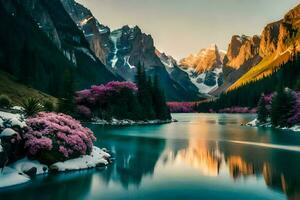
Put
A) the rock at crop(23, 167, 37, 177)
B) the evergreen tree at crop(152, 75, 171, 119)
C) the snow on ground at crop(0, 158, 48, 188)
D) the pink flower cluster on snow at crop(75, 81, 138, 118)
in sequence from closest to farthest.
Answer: the snow on ground at crop(0, 158, 48, 188), the rock at crop(23, 167, 37, 177), the pink flower cluster on snow at crop(75, 81, 138, 118), the evergreen tree at crop(152, 75, 171, 119)

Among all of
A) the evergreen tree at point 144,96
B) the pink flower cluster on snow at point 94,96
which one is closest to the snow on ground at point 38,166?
the pink flower cluster on snow at point 94,96

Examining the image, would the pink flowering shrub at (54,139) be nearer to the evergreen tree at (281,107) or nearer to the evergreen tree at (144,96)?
the evergreen tree at (281,107)

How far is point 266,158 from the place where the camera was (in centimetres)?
4075

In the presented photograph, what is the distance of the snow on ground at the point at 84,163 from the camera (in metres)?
32.3

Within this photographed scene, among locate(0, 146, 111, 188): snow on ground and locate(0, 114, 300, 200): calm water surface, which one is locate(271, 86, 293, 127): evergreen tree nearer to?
locate(0, 114, 300, 200): calm water surface

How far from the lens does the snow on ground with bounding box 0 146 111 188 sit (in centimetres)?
2706

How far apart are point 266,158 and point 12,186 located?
26218 millimetres

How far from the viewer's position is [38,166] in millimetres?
30969

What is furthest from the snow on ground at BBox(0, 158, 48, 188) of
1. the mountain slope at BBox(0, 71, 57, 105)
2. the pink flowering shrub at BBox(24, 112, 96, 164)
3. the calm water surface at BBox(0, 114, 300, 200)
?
the mountain slope at BBox(0, 71, 57, 105)

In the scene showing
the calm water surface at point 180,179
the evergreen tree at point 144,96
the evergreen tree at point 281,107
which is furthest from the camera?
the evergreen tree at point 144,96

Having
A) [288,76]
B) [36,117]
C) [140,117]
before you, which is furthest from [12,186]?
[288,76]

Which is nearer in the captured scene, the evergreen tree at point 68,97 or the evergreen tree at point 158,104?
the evergreen tree at point 68,97

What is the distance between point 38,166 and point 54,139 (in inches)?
154

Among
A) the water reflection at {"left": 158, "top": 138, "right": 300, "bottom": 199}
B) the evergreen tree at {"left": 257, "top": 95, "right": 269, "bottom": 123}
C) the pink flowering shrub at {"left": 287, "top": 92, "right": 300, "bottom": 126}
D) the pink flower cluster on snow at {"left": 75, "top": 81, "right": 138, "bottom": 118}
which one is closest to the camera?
the water reflection at {"left": 158, "top": 138, "right": 300, "bottom": 199}
